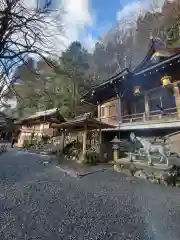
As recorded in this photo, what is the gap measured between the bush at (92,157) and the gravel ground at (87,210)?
3966 millimetres

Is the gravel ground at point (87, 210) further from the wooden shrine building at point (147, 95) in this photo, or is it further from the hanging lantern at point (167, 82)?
the hanging lantern at point (167, 82)

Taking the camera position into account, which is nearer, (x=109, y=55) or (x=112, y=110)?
(x=112, y=110)

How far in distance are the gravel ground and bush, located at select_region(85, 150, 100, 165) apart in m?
3.97

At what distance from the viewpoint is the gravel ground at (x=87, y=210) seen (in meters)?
2.89

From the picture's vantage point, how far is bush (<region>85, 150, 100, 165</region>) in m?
10.1

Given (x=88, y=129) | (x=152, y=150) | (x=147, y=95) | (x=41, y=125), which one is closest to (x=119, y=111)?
(x=147, y=95)

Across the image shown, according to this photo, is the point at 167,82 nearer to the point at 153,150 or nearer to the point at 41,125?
the point at 153,150

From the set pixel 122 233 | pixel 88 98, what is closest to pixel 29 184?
pixel 122 233

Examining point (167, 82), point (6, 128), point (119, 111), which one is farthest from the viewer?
point (6, 128)

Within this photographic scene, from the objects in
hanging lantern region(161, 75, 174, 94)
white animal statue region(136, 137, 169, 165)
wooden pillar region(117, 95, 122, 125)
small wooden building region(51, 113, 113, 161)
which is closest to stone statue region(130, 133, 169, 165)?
white animal statue region(136, 137, 169, 165)

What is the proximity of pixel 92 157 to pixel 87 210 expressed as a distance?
6.75 metres

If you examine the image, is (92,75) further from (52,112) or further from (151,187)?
(151,187)

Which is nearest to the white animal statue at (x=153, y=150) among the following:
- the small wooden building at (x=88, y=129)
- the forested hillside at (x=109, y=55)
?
the small wooden building at (x=88, y=129)

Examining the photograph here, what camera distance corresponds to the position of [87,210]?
12.4ft
